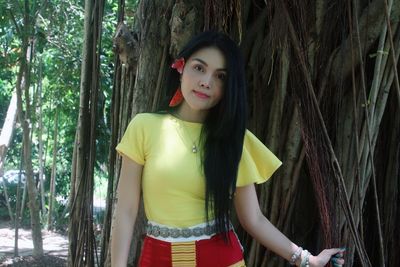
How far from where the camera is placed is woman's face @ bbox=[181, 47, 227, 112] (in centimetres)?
125

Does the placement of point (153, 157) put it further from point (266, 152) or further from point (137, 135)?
point (266, 152)

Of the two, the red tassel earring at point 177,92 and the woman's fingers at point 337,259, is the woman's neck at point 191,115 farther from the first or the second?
the woman's fingers at point 337,259

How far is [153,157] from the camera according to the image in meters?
1.23

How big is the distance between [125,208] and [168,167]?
0.15 meters

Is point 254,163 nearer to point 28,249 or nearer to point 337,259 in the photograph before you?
point 337,259

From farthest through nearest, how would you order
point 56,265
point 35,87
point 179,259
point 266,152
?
point 35,87 → point 56,265 → point 266,152 → point 179,259

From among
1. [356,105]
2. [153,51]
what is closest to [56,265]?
[153,51]

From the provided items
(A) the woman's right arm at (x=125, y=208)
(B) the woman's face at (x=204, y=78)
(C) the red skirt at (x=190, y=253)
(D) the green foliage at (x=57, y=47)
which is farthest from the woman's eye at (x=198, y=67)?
(D) the green foliage at (x=57, y=47)

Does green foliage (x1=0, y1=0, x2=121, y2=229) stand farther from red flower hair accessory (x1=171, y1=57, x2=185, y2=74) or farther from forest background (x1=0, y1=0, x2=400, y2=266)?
red flower hair accessory (x1=171, y1=57, x2=185, y2=74)

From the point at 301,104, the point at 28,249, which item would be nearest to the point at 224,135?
the point at 301,104

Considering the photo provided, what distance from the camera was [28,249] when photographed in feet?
20.9

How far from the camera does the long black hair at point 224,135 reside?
1235 mm

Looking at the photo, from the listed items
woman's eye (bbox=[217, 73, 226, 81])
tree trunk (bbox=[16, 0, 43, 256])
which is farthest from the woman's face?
tree trunk (bbox=[16, 0, 43, 256])

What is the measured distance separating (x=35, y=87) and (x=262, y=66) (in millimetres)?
4679
